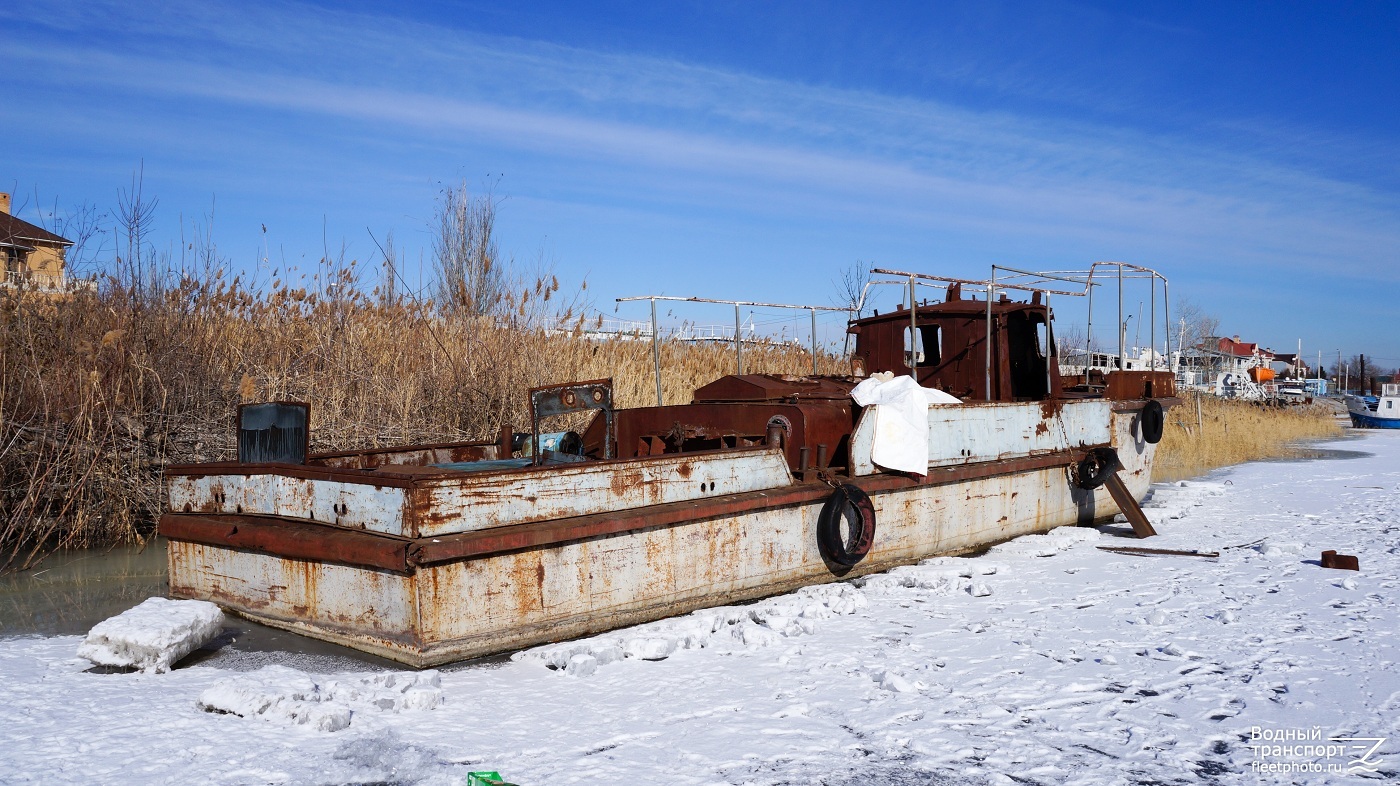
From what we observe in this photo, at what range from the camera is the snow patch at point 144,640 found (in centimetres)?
470

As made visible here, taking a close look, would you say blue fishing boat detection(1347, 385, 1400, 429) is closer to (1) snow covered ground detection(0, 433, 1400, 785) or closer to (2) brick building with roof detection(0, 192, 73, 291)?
(1) snow covered ground detection(0, 433, 1400, 785)

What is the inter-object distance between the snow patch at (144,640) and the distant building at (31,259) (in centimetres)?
496

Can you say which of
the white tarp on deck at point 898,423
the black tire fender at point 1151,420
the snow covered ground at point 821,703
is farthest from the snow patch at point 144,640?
the black tire fender at point 1151,420

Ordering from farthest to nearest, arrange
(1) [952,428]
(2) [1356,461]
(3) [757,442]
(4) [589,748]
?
(2) [1356,461], (1) [952,428], (3) [757,442], (4) [589,748]

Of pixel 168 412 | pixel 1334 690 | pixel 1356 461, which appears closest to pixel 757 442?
pixel 1334 690

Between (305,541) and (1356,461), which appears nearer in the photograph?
(305,541)

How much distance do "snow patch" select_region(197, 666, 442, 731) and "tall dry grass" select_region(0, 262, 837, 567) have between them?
429cm

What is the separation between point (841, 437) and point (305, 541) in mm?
4122

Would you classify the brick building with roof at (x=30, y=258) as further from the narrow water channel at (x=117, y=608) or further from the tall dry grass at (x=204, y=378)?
the narrow water channel at (x=117, y=608)

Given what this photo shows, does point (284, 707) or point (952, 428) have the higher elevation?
point (952, 428)

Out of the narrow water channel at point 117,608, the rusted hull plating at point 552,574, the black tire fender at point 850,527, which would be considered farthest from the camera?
the black tire fender at point 850,527

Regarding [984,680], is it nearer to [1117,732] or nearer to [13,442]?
[1117,732]

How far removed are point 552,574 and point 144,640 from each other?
2026mm

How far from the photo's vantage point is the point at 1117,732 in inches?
157
